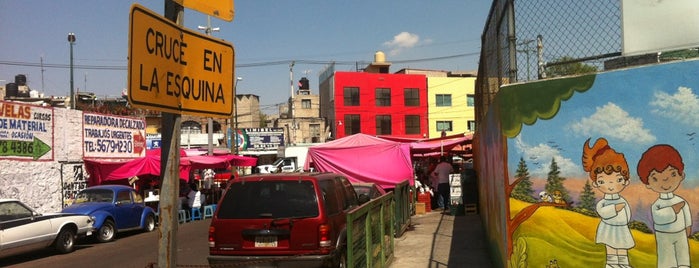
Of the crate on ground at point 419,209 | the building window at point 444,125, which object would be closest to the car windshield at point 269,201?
the crate on ground at point 419,209

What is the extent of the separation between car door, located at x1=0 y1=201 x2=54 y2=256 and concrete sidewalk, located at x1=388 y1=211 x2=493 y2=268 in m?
7.92

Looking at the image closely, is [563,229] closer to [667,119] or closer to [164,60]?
[667,119]

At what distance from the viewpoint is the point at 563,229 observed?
5.21m

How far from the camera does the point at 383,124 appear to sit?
190 feet

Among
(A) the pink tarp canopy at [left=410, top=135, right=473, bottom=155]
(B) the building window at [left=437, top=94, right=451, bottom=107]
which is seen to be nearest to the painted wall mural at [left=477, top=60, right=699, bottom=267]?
(A) the pink tarp canopy at [left=410, top=135, right=473, bottom=155]

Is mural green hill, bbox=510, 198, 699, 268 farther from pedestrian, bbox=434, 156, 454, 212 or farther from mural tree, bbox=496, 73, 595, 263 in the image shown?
pedestrian, bbox=434, 156, 454, 212

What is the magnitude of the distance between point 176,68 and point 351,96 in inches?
2110

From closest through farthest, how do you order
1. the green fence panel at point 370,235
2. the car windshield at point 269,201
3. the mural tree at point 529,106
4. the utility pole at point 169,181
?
the utility pole at point 169,181
the mural tree at point 529,106
the green fence panel at point 370,235
the car windshield at point 269,201

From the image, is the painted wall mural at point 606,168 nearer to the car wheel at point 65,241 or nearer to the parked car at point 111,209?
the car wheel at point 65,241

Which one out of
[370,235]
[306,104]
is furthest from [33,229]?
[306,104]

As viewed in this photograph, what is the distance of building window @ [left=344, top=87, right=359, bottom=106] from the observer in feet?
185

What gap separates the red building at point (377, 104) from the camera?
56.5 m

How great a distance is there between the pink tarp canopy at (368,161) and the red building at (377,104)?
37.6 m

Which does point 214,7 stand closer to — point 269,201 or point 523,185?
point 523,185
